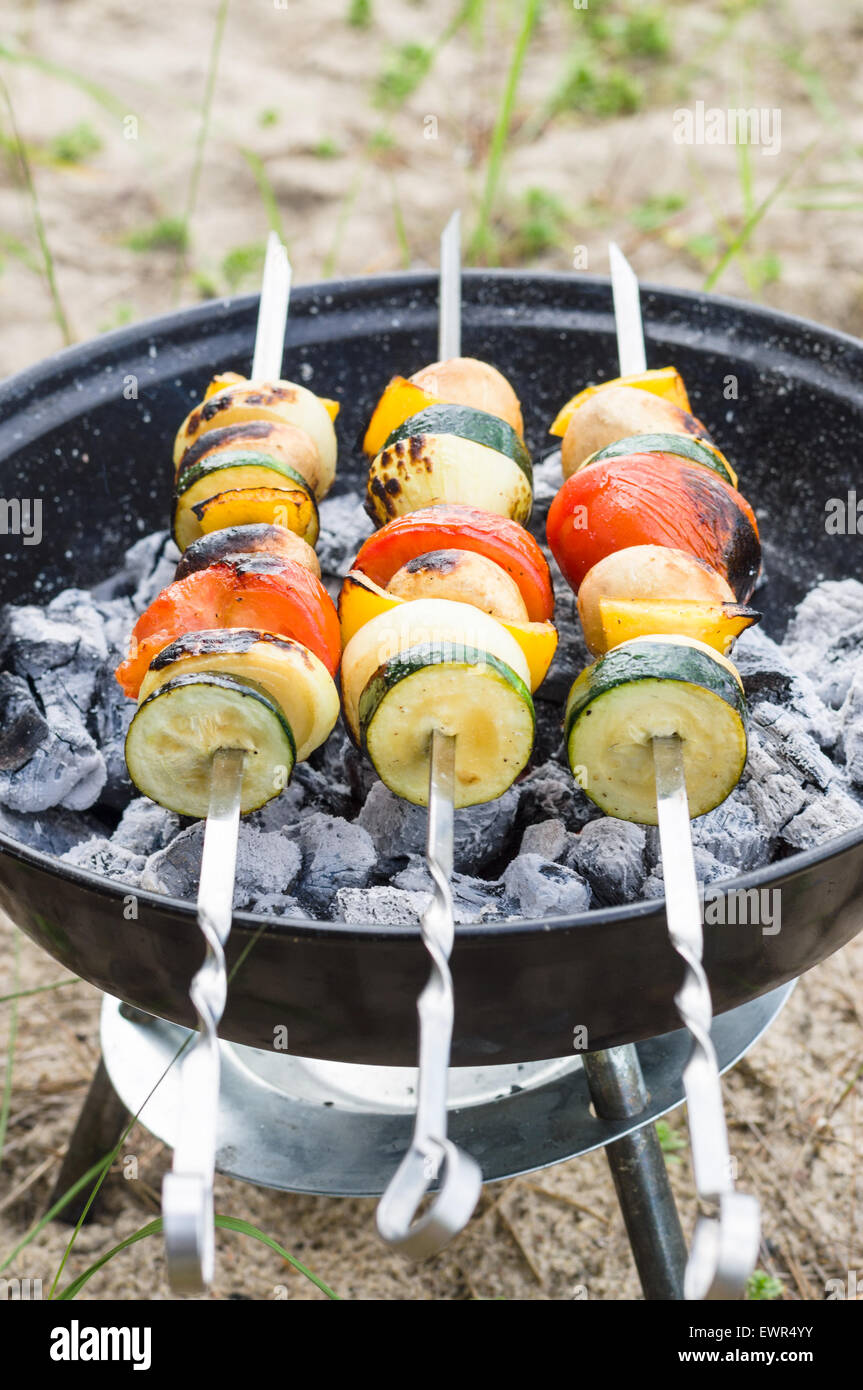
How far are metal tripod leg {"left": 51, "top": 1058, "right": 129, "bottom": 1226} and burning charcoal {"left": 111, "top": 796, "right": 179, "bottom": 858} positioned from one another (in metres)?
0.57

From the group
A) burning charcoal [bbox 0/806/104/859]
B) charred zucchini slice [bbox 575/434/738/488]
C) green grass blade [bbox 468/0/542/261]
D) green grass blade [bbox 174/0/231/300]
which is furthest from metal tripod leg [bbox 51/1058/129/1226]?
green grass blade [bbox 468/0/542/261]

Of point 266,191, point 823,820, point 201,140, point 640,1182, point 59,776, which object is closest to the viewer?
point 823,820

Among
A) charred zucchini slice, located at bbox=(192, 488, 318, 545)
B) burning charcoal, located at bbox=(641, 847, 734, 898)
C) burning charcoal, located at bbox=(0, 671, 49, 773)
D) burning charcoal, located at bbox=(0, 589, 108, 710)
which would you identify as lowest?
burning charcoal, located at bbox=(641, 847, 734, 898)


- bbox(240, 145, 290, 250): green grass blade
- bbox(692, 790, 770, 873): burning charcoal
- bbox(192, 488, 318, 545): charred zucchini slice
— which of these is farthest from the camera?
bbox(240, 145, 290, 250): green grass blade

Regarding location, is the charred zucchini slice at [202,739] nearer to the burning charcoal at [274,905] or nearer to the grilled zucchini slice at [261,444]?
the burning charcoal at [274,905]

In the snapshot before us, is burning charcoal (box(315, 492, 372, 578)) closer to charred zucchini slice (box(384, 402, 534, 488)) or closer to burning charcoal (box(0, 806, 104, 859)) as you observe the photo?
charred zucchini slice (box(384, 402, 534, 488))

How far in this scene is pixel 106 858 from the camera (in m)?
1.62

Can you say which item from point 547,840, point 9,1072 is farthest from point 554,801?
point 9,1072

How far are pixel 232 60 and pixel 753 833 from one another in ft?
17.4

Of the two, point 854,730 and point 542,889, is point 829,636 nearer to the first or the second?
point 854,730

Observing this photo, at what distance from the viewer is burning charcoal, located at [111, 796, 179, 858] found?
1726 millimetres

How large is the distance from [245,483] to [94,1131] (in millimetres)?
1199

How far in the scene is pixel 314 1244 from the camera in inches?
87.5

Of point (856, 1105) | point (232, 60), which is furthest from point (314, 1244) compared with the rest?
point (232, 60)
